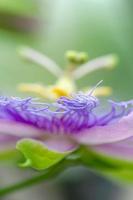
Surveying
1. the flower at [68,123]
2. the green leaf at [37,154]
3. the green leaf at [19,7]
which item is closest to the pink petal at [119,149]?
the flower at [68,123]

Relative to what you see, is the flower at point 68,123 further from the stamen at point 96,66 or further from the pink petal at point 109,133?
the stamen at point 96,66

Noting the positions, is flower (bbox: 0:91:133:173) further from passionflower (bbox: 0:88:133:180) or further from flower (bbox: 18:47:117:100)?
flower (bbox: 18:47:117:100)

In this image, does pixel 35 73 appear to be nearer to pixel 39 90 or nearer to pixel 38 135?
pixel 39 90

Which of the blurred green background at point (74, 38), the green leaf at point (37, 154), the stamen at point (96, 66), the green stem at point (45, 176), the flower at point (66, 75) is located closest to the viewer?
the green leaf at point (37, 154)

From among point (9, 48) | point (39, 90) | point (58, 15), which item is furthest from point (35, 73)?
point (39, 90)

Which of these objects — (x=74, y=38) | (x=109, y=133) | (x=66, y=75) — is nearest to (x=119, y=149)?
(x=109, y=133)

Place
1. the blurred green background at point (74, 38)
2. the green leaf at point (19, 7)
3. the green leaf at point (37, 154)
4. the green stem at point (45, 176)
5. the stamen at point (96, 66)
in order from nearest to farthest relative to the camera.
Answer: the green leaf at point (37, 154) → the green stem at point (45, 176) → the stamen at point (96, 66) → the green leaf at point (19, 7) → the blurred green background at point (74, 38)

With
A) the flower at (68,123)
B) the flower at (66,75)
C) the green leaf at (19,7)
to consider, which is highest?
the green leaf at (19,7)
